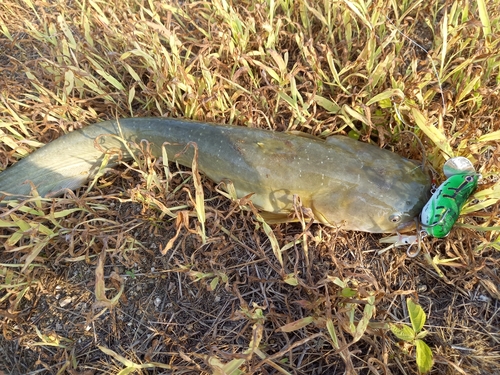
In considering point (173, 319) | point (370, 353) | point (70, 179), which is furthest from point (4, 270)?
point (370, 353)

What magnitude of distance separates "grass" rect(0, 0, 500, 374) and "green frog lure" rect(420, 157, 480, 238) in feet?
0.34

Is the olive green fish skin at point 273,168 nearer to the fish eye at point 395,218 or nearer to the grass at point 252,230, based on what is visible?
the fish eye at point 395,218

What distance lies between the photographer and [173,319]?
204cm

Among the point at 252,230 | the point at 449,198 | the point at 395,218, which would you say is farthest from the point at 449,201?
the point at 252,230

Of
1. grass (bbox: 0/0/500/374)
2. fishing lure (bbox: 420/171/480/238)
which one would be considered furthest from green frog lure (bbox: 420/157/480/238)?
grass (bbox: 0/0/500/374)

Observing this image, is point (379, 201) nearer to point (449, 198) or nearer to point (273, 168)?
point (449, 198)

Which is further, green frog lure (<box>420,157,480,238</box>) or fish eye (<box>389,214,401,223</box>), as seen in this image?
fish eye (<box>389,214,401,223</box>)

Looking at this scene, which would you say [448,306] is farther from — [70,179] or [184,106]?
[70,179]

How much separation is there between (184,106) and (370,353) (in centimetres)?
174

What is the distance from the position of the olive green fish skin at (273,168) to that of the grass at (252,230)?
0.13 metres

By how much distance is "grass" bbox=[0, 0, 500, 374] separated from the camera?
184cm

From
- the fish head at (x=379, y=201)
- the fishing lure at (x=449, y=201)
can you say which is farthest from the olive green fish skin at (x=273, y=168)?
the fishing lure at (x=449, y=201)

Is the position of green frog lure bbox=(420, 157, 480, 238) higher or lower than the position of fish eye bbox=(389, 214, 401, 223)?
higher

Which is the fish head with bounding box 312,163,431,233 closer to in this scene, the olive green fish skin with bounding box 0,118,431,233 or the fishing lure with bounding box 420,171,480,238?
the olive green fish skin with bounding box 0,118,431,233
